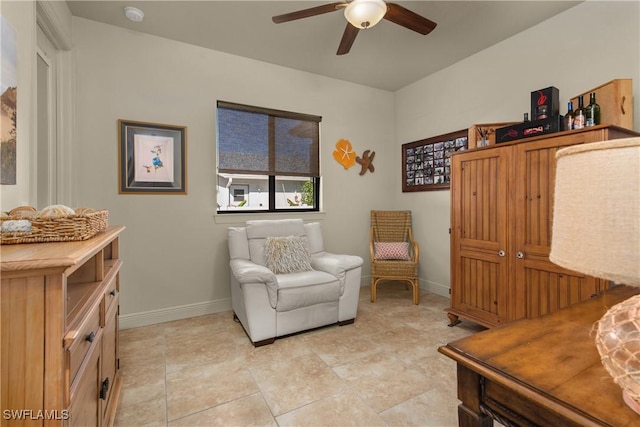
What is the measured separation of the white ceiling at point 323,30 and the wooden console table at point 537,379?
2613 millimetres

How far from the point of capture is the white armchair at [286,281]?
2.41 m

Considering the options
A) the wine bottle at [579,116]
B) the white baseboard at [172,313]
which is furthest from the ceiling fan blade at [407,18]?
the white baseboard at [172,313]

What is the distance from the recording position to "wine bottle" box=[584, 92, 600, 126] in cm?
212

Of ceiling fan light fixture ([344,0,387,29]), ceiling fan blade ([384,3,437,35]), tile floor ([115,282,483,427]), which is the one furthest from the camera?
ceiling fan blade ([384,3,437,35])

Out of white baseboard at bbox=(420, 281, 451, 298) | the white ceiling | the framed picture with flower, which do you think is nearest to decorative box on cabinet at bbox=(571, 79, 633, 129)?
the white ceiling

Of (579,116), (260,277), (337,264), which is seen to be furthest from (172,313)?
(579,116)

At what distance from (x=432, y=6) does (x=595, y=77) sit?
1.43 meters

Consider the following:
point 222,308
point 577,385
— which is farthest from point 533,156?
point 222,308

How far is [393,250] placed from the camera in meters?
3.71

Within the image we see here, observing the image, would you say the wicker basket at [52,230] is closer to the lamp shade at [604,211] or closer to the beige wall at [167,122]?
the lamp shade at [604,211]

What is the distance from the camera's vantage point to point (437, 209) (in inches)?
148

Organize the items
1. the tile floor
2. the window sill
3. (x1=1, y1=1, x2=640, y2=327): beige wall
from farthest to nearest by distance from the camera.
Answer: the window sill → (x1=1, y1=1, x2=640, y2=327): beige wall → the tile floor

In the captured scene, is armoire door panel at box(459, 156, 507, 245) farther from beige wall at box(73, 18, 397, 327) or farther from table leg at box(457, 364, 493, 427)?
table leg at box(457, 364, 493, 427)

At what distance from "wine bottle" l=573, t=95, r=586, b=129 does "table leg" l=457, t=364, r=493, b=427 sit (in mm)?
2197
